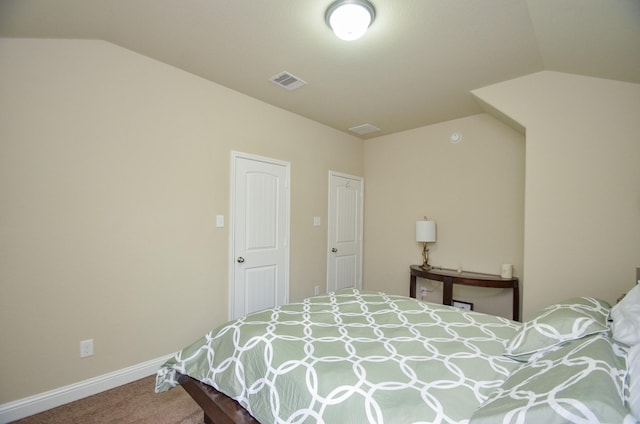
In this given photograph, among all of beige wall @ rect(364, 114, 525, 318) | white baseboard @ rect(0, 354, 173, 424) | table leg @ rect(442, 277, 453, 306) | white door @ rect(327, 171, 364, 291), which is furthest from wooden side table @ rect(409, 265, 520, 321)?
white baseboard @ rect(0, 354, 173, 424)

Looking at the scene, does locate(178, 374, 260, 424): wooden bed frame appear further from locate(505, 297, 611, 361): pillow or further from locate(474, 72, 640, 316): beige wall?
locate(474, 72, 640, 316): beige wall

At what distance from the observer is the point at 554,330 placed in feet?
4.28

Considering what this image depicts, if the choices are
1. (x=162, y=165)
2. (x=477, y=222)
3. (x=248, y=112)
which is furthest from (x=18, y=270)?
(x=477, y=222)

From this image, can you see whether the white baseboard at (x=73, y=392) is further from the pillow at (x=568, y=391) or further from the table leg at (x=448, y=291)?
the table leg at (x=448, y=291)

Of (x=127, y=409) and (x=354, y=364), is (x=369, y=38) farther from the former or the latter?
(x=127, y=409)

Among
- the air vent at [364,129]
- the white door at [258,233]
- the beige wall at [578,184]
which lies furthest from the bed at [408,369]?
the air vent at [364,129]

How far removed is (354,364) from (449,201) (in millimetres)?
3002

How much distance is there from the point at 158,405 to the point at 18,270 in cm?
126

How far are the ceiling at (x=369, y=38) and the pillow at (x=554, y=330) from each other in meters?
1.67

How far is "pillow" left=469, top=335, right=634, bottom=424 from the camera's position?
0.74m

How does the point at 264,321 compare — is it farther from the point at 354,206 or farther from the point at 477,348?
the point at 354,206

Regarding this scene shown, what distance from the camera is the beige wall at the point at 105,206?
182 centimetres

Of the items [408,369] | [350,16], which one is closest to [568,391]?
[408,369]

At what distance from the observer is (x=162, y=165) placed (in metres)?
2.43
